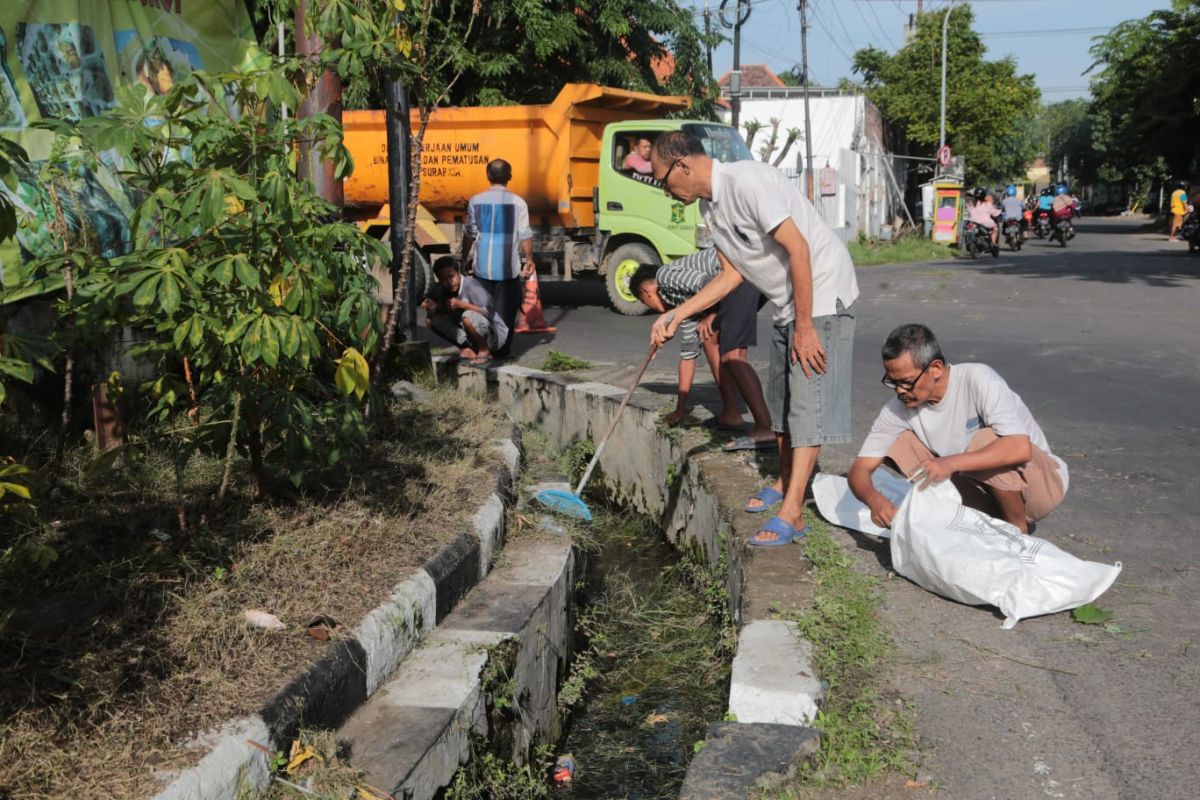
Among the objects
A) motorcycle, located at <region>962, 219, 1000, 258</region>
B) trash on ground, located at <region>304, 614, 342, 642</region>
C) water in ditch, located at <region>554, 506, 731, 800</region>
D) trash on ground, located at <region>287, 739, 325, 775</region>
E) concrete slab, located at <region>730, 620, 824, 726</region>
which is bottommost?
water in ditch, located at <region>554, 506, 731, 800</region>

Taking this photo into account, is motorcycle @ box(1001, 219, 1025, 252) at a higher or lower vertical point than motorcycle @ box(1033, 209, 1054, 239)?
lower

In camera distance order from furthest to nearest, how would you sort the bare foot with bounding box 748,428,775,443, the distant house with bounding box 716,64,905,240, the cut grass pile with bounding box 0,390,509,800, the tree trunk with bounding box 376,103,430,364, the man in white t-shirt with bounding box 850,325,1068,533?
the distant house with bounding box 716,64,905,240 < the bare foot with bounding box 748,428,775,443 < the tree trunk with bounding box 376,103,430,364 < the man in white t-shirt with bounding box 850,325,1068,533 < the cut grass pile with bounding box 0,390,509,800

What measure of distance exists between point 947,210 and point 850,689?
2679 centimetres

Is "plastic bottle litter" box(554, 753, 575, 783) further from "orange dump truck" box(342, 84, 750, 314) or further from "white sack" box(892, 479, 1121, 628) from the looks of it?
"orange dump truck" box(342, 84, 750, 314)

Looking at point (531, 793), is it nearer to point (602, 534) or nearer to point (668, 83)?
point (602, 534)

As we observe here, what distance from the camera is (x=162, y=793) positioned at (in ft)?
7.87

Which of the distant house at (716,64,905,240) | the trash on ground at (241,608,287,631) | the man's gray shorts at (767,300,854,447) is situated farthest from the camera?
the distant house at (716,64,905,240)

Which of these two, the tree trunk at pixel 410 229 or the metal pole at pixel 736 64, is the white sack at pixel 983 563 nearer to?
the tree trunk at pixel 410 229

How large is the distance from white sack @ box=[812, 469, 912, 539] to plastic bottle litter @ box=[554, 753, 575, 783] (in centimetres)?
149

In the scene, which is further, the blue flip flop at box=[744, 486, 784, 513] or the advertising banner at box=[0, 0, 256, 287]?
the blue flip flop at box=[744, 486, 784, 513]

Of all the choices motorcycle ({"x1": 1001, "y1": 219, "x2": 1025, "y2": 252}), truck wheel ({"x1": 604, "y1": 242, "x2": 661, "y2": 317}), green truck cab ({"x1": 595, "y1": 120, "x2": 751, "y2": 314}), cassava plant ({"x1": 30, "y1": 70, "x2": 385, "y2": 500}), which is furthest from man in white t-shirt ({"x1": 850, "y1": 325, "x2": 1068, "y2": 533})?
motorcycle ({"x1": 1001, "y1": 219, "x2": 1025, "y2": 252})

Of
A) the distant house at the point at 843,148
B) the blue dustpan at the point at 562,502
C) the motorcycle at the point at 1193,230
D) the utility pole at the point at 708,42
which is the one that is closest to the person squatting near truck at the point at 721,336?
the blue dustpan at the point at 562,502

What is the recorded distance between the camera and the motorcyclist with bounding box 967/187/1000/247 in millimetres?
23234

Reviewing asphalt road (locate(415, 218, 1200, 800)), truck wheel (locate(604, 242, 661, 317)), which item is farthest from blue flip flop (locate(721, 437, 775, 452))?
truck wheel (locate(604, 242, 661, 317))
